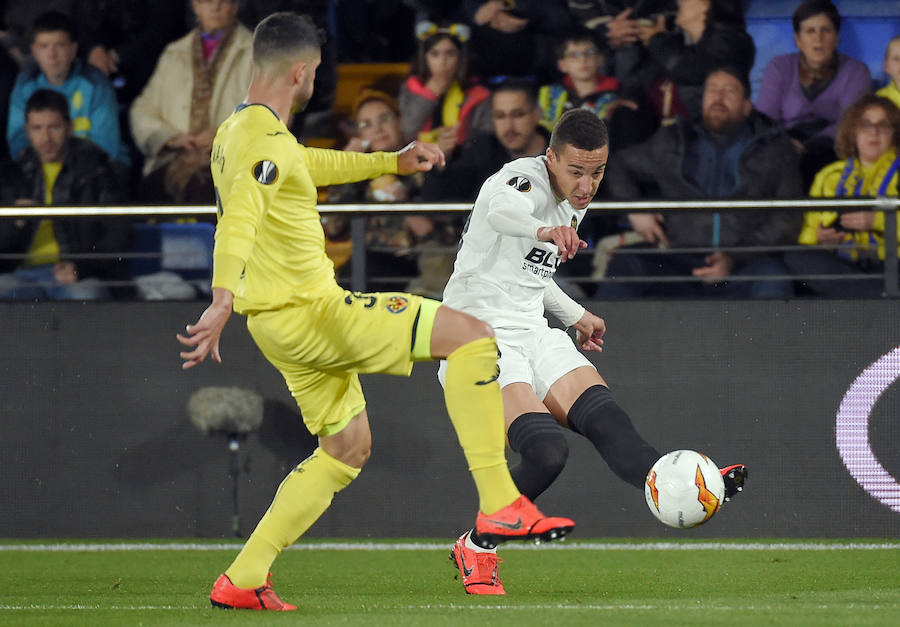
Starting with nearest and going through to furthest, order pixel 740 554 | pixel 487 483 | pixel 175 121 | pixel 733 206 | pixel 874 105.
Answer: pixel 487 483 < pixel 740 554 < pixel 733 206 < pixel 874 105 < pixel 175 121

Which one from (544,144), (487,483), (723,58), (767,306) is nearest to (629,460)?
(487,483)

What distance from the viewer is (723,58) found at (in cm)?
870

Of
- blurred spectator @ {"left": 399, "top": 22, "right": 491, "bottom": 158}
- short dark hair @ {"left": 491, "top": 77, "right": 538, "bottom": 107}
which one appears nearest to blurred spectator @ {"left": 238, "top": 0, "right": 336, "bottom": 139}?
blurred spectator @ {"left": 399, "top": 22, "right": 491, "bottom": 158}

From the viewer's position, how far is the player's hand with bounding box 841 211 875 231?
7816 mm

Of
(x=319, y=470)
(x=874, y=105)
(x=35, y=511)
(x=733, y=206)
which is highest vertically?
(x=874, y=105)

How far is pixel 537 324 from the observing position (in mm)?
5488

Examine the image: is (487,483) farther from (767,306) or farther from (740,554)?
(767,306)

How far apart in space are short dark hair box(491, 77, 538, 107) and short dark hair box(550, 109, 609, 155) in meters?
3.32

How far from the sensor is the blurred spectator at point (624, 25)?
8781 millimetres

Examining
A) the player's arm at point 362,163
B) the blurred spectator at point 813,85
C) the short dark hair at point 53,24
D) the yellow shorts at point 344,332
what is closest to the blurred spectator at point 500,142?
the blurred spectator at point 813,85

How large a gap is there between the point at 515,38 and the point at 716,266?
2.08 meters

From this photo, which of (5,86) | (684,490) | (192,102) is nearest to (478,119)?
(192,102)

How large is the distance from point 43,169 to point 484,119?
111 inches

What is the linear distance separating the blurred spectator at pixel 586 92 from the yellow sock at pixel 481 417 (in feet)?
14.4
